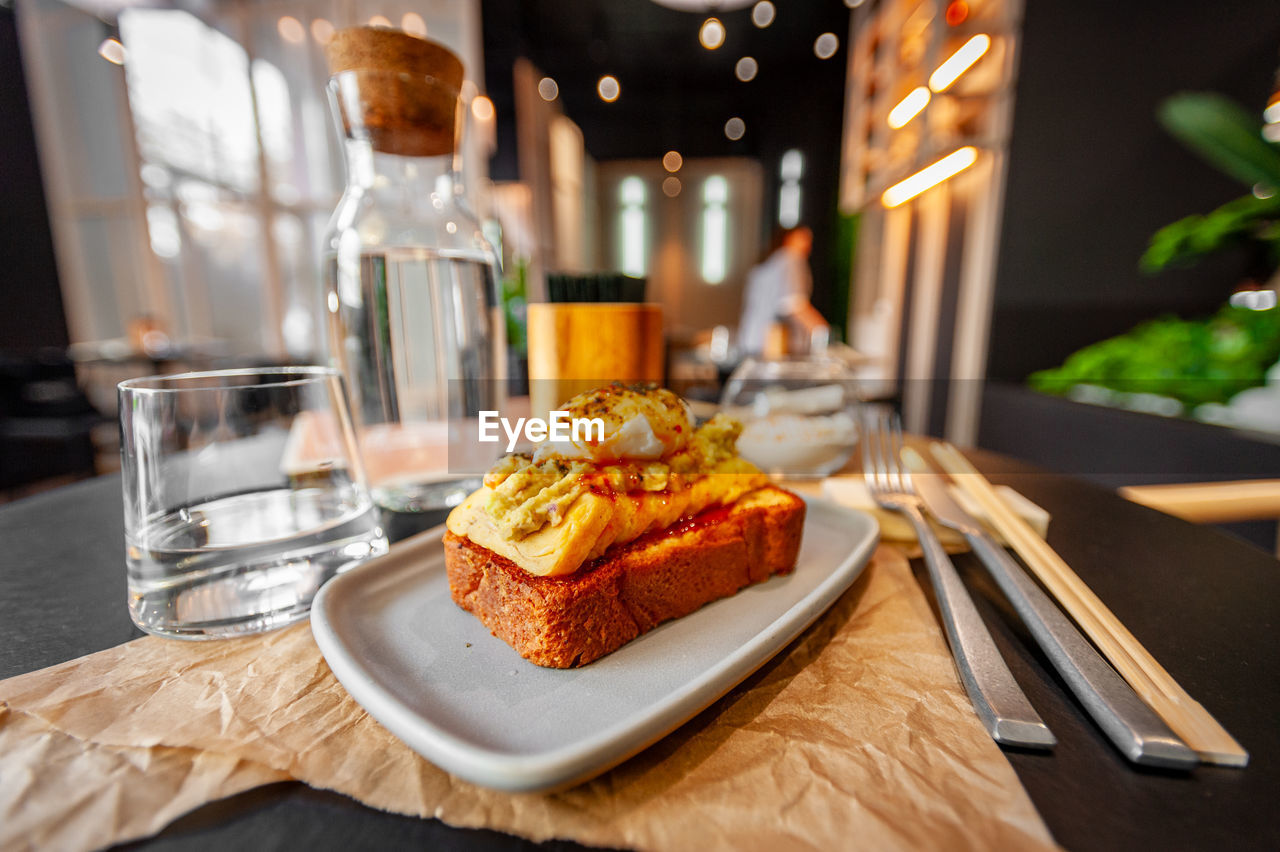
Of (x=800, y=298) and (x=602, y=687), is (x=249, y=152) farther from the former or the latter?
(x=602, y=687)

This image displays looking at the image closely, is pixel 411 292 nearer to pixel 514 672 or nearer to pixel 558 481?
pixel 558 481

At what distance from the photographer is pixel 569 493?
18.1 inches

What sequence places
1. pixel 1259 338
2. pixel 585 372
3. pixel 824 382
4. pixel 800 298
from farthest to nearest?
pixel 800 298, pixel 1259 338, pixel 824 382, pixel 585 372

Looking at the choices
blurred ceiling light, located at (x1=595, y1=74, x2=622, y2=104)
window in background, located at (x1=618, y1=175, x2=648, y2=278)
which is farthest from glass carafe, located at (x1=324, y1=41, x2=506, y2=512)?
window in background, located at (x1=618, y1=175, x2=648, y2=278)

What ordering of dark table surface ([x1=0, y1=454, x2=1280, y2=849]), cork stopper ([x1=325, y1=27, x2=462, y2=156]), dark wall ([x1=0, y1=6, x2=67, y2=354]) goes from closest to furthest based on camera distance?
dark table surface ([x1=0, y1=454, x2=1280, y2=849]) → cork stopper ([x1=325, y1=27, x2=462, y2=156]) → dark wall ([x1=0, y1=6, x2=67, y2=354])

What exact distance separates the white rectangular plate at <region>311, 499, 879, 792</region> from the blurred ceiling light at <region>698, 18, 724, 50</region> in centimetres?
749

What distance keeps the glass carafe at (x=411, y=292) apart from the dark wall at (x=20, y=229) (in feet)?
23.8

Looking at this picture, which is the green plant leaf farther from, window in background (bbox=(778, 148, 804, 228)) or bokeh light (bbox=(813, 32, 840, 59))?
window in background (bbox=(778, 148, 804, 228))

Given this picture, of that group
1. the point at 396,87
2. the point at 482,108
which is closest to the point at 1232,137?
the point at 396,87

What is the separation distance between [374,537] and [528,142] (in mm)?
6699

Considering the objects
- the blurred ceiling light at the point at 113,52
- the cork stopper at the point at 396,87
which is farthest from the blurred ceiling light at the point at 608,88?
the cork stopper at the point at 396,87

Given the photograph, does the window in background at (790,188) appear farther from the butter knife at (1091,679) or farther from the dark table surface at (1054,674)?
the butter knife at (1091,679)

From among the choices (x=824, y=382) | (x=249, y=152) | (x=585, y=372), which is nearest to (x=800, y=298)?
(x=824, y=382)

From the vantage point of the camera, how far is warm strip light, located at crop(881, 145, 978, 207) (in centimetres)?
291
